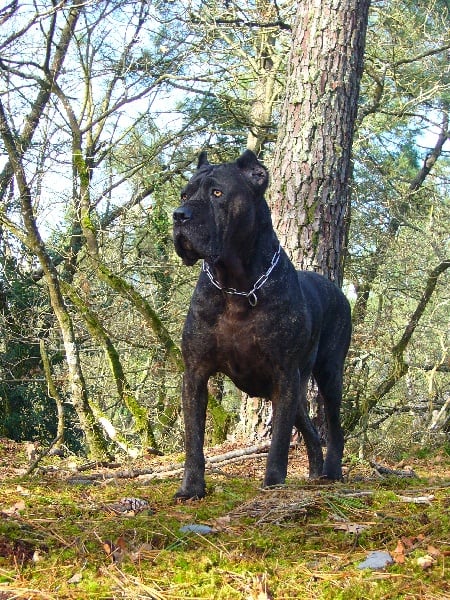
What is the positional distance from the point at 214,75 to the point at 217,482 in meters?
9.77

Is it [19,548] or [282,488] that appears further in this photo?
[282,488]

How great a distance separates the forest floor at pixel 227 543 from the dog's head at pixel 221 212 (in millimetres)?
1428

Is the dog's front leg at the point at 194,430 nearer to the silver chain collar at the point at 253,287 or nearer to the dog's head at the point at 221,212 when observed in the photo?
the silver chain collar at the point at 253,287

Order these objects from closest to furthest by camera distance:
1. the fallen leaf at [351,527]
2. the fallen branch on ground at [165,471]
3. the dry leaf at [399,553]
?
the dry leaf at [399,553] → the fallen leaf at [351,527] → the fallen branch on ground at [165,471]

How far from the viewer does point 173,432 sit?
11.5m

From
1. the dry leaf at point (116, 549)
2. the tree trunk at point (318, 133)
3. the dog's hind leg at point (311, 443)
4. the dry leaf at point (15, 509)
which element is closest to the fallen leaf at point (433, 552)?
the dry leaf at point (116, 549)

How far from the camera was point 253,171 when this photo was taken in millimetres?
4492

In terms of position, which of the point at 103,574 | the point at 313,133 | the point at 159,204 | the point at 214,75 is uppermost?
the point at 214,75

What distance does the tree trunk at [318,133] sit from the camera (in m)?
7.55

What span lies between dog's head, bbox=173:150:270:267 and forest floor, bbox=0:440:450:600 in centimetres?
143

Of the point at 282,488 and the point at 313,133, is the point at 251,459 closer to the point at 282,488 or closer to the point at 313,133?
the point at 282,488

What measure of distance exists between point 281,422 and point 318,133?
13.3 feet

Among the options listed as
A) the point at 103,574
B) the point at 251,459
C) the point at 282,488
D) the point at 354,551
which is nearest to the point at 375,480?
the point at 282,488

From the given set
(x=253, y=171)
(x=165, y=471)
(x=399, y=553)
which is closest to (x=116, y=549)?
(x=399, y=553)
